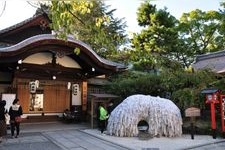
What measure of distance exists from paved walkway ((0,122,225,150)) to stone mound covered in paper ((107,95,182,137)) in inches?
15.7

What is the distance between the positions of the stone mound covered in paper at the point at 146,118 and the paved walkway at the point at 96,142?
1.30ft

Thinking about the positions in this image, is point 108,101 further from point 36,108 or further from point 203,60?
point 203,60

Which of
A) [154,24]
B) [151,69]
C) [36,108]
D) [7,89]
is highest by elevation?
[154,24]

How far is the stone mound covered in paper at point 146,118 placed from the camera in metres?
12.9

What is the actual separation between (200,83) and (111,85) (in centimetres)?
616

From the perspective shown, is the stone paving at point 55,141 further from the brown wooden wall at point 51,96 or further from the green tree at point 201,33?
the green tree at point 201,33

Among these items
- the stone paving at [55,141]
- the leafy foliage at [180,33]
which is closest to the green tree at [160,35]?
the leafy foliage at [180,33]

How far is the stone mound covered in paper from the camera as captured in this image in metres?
12.9

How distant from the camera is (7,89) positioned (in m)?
17.3

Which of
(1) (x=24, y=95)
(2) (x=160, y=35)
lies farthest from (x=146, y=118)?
(2) (x=160, y=35)

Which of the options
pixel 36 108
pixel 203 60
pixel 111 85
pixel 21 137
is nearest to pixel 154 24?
pixel 203 60

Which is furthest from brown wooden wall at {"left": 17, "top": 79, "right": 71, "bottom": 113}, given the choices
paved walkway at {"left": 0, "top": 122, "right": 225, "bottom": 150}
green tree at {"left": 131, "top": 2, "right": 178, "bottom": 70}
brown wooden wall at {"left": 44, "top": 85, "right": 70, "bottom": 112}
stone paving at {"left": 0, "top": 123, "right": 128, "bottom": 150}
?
green tree at {"left": 131, "top": 2, "right": 178, "bottom": 70}

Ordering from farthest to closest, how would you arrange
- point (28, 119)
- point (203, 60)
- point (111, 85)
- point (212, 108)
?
point (203, 60), point (111, 85), point (28, 119), point (212, 108)

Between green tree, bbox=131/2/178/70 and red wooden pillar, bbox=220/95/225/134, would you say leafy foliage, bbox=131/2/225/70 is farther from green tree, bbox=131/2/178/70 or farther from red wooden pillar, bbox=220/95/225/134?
red wooden pillar, bbox=220/95/225/134
